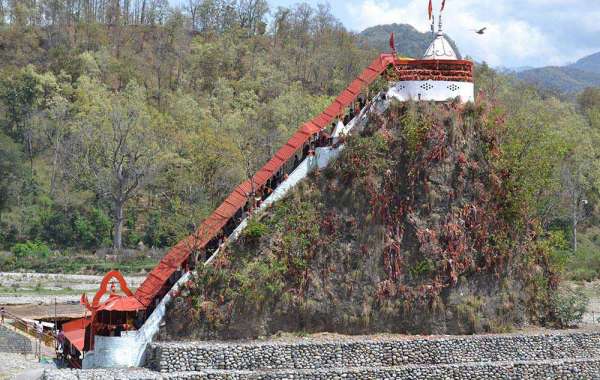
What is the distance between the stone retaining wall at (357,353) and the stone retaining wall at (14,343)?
352 inches

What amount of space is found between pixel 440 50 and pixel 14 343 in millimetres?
18244

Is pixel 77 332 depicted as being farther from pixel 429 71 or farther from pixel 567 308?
pixel 567 308

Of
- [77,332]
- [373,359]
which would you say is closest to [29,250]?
[77,332]

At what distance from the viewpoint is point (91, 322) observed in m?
24.9

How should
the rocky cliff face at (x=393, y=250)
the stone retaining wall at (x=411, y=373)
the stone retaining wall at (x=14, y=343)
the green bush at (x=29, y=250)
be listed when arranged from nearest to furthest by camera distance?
the stone retaining wall at (x=411, y=373) → the rocky cliff face at (x=393, y=250) → the stone retaining wall at (x=14, y=343) → the green bush at (x=29, y=250)

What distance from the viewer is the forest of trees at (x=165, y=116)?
54.4 m

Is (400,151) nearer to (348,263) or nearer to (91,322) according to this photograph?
(348,263)

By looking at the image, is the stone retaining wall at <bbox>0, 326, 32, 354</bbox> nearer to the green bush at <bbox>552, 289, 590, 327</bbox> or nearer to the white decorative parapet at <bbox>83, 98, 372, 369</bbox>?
Result: the white decorative parapet at <bbox>83, 98, 372, 369</bbox>

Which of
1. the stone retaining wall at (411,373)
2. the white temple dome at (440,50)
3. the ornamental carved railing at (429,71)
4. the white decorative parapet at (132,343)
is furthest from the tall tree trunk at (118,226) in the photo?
the stone retaining wall at (411,373)

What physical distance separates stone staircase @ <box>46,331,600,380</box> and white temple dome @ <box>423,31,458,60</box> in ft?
31.5

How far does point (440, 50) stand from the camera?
Result: 1155 inches

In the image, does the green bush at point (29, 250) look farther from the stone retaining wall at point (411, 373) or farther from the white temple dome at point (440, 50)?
the white temple dome at point (440, 50)

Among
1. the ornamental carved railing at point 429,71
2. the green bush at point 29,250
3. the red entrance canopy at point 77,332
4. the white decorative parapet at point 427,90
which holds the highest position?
the ornamental carved railing at point 429,71

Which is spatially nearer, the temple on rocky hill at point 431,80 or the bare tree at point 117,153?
the temple on rocky hill at point 431,80
